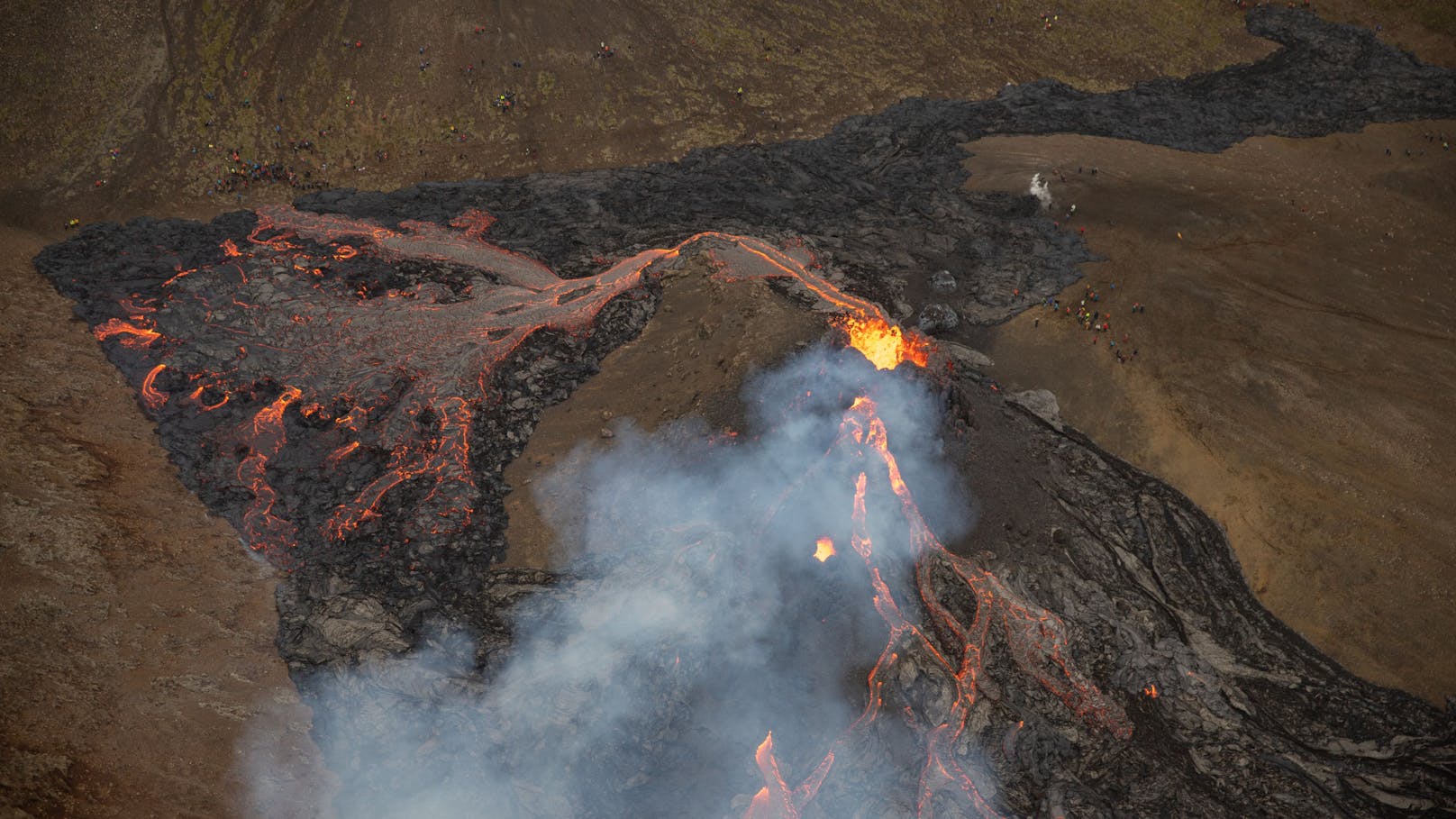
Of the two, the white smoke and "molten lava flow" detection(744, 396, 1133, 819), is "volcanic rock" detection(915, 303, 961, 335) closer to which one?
the white smoke

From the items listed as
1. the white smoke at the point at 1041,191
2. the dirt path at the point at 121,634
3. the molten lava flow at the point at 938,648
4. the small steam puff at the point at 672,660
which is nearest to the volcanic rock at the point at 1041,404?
the small steam puff at the point at 672,660

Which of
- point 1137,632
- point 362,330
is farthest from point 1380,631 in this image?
point 362,330

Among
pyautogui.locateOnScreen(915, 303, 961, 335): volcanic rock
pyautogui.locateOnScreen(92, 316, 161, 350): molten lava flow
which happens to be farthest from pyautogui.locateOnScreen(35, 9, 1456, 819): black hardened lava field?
pyautogui.locateOnScreen(915, 303, 961, 335): volcanic rock

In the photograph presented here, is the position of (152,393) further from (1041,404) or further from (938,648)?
(1041,404)

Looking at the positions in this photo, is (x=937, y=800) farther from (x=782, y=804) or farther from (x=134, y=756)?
(x=134, y=756)

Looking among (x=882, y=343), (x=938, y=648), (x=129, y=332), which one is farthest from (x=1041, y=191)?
(x=129, y=332)

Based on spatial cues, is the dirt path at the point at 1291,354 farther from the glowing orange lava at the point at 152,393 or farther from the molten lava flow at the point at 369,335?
the glowing orange lava at the point at 152,393
